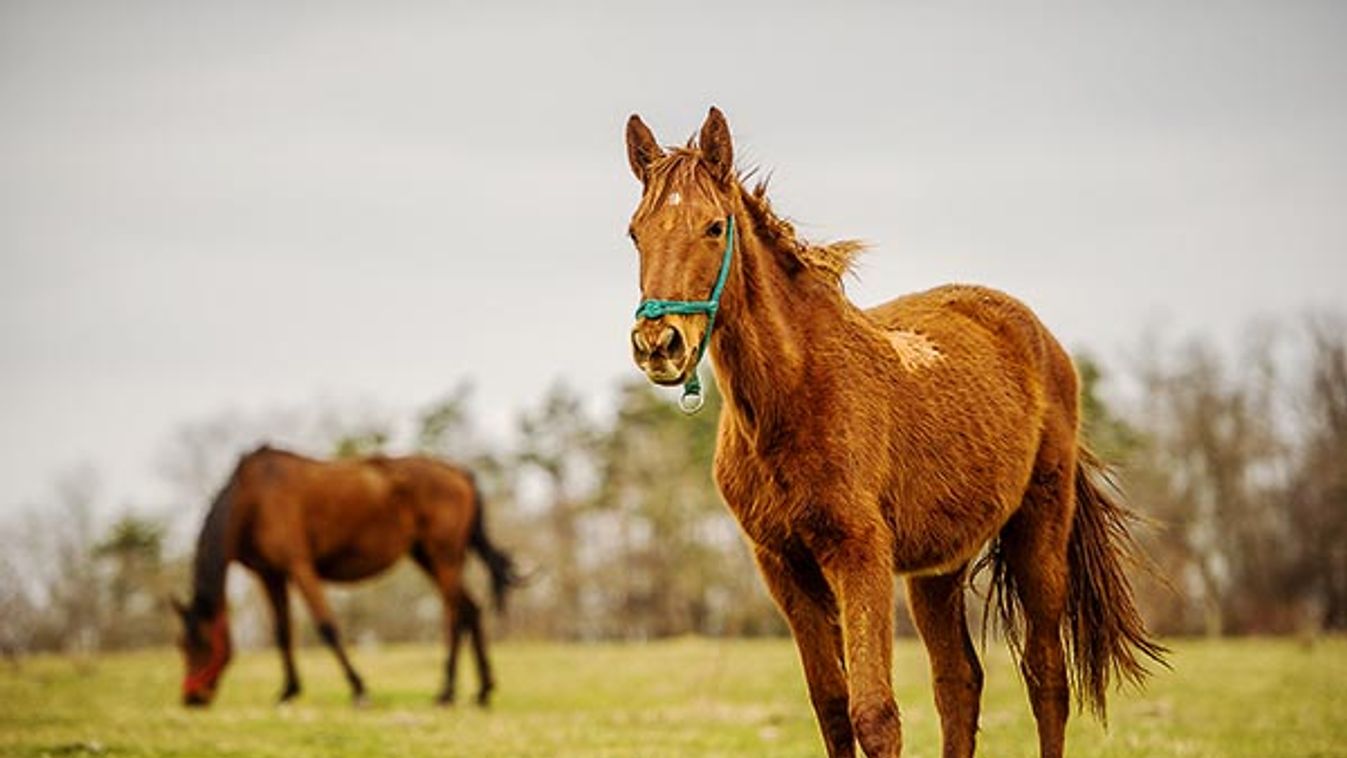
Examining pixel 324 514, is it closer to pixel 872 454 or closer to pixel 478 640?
pixel 478 640

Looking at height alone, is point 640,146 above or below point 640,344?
above

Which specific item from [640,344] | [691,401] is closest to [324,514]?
[691,401]

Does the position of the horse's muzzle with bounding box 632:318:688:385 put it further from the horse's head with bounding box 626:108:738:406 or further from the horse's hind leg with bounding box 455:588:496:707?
the horse's hind leg with bounding box 455:588:496:707

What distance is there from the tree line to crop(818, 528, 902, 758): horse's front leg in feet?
112

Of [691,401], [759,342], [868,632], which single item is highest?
[759,342]

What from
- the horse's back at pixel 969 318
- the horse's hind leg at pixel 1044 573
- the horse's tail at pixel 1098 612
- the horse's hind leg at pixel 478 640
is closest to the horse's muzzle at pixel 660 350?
the horse's back at pixel 969 318

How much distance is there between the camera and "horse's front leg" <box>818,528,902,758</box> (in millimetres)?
4879

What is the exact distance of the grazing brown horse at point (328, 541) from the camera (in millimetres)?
15812

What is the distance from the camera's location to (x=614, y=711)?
1487 centimetres

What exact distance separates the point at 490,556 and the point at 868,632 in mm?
14055

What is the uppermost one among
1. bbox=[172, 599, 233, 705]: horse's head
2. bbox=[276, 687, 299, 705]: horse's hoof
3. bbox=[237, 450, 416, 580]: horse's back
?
bbox=[237, 450, 416, 580]: horse's back

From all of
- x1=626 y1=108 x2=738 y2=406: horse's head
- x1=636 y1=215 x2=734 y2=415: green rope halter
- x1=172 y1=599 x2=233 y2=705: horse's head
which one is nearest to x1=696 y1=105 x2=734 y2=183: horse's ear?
x1=626 y1=108 x2=738 y2=406: horse's head

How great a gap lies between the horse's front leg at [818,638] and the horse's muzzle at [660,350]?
133 centimetres

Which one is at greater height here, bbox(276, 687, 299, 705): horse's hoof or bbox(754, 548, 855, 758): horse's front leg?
bbox(754, 548, 855, 758): horse's front leg
